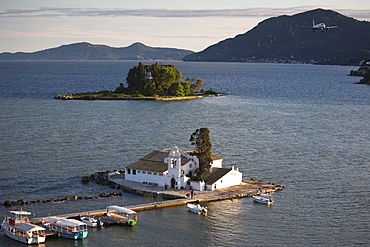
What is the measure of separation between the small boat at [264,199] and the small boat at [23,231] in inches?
762

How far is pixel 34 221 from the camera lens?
4288 centimetres

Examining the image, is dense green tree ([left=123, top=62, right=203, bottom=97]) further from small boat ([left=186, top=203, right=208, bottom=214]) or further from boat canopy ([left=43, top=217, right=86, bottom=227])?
boat canopy ([left=43, top=217, right=86, bottom=227])

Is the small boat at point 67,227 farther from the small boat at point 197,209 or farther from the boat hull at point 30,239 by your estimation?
the small boat at point 197,209

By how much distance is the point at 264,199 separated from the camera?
49.6 m

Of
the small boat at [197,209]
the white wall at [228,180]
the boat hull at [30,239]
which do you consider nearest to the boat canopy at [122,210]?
the small boat at [197,209]

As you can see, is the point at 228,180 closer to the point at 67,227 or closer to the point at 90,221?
the point at 90,221

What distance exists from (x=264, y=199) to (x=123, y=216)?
13270mm

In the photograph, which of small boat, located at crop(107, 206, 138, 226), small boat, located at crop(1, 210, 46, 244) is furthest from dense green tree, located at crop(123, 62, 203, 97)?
small boat, located at crop(1, 210, 46, 244)

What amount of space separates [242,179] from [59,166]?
20.8 m

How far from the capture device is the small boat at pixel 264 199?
49469mm

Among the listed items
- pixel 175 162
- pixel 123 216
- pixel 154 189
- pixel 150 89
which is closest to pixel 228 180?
pixel 175 162

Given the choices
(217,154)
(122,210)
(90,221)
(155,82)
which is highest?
(155,82)

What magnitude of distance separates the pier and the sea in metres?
0.86

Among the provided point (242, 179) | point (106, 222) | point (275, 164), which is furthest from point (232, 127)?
point (106, 222)
